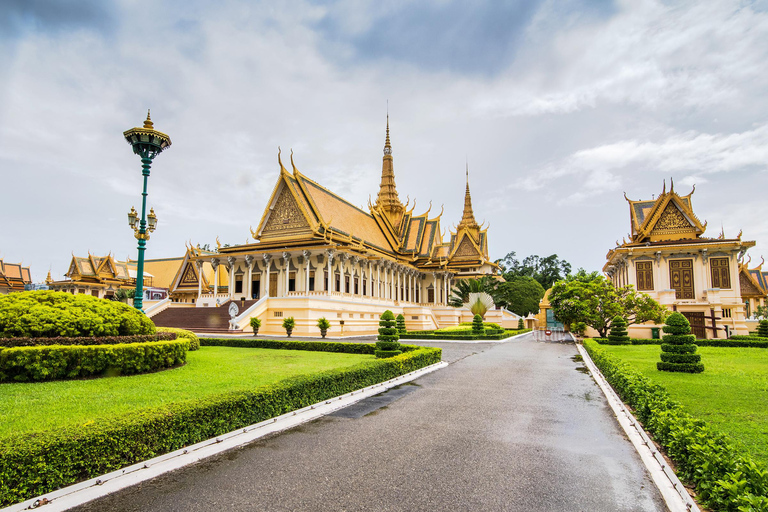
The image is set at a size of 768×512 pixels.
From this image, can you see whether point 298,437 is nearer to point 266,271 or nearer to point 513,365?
point 513,365

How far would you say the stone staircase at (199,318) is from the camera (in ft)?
80.4

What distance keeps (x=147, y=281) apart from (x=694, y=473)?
58.9 m

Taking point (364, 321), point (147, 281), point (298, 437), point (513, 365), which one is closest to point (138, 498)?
point (298, 437)

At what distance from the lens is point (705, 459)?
389cm

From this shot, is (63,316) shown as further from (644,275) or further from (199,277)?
(199,277)

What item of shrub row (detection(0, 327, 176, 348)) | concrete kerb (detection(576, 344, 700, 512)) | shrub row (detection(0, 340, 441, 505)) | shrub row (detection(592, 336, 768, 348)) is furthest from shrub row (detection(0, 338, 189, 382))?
shrub row (detection(592, 336, 768, 348))

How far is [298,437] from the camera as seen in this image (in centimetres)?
582

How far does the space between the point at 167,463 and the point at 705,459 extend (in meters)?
4.99

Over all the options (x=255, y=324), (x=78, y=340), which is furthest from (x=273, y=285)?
(x=78, y=340)

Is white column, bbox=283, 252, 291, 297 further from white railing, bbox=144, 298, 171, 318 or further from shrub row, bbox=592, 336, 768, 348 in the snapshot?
shrub row, bbox=592, 336, 768, 348

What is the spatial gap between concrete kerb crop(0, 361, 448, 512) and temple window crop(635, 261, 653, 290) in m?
26.4

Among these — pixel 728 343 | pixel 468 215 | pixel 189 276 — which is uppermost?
pixel 468 215

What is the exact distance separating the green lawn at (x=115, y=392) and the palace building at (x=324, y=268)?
572 inches

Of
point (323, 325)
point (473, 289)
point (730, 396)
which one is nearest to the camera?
point (730, 396)
